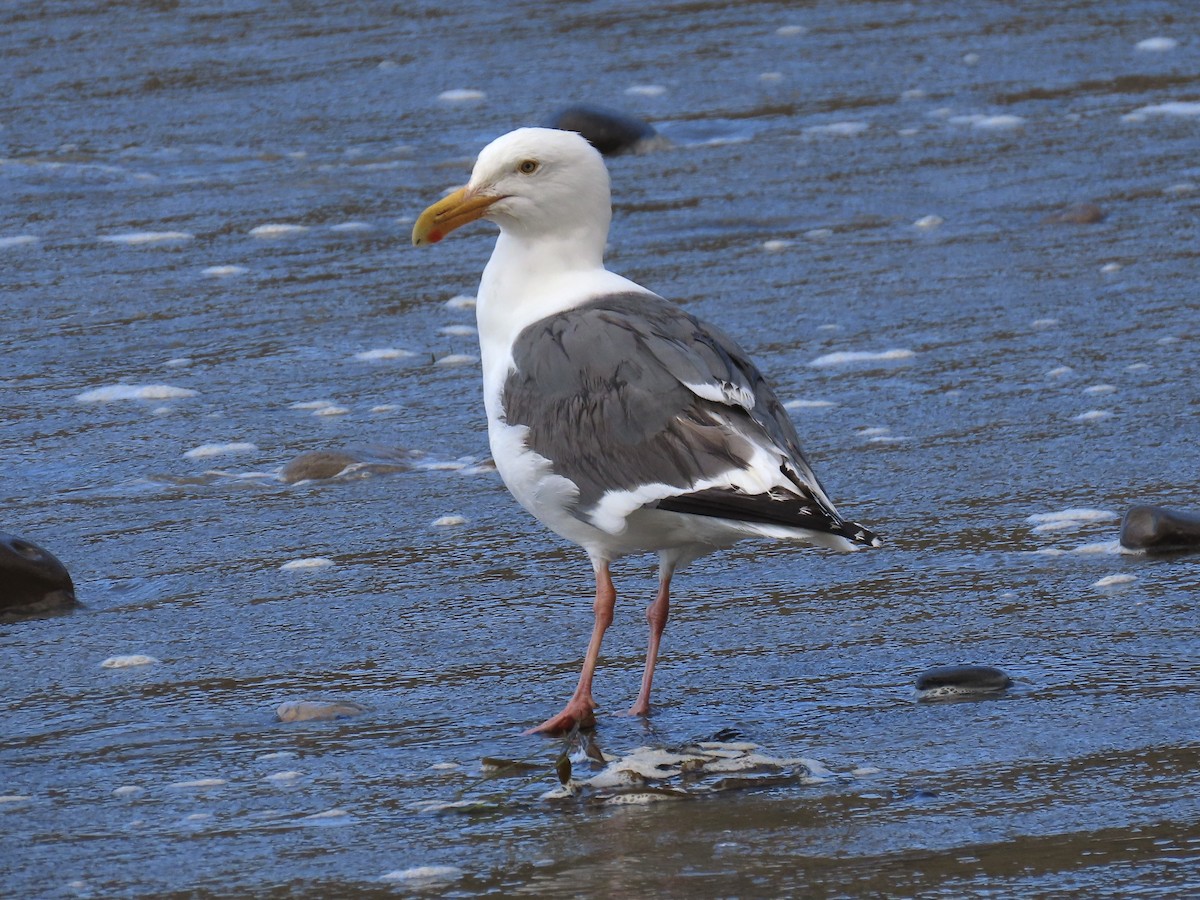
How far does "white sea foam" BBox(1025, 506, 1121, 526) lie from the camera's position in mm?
4805

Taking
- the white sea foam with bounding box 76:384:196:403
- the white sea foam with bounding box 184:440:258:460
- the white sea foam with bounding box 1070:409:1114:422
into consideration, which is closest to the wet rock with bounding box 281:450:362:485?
the white sea foam with bounding box 184:440:258:460

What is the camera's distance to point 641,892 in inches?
118

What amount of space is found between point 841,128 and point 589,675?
5397 millimetres

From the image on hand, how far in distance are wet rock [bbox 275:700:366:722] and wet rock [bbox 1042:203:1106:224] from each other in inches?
172

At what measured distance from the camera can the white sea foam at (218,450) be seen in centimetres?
560

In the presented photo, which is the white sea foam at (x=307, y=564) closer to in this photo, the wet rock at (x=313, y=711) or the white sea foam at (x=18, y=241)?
the wet rock at (x=313, y=711)

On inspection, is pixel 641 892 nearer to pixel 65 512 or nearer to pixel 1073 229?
pixel 65 512

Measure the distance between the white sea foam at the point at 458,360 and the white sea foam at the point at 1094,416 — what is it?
1.90 m

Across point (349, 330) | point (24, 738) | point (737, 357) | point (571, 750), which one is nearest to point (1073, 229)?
point (349, 330)

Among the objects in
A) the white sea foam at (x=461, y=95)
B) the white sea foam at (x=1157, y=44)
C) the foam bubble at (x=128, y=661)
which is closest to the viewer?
the foam bubble at (x=128, y=661)

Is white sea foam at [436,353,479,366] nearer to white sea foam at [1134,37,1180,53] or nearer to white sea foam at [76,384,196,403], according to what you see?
white sea foam at [76,384,196,403]

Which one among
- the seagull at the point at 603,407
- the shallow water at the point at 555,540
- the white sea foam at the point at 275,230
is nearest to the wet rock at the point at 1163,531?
the shallow water at the point at 555,540

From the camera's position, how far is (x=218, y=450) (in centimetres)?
563

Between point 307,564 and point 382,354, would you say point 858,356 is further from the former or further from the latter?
point 307,564
